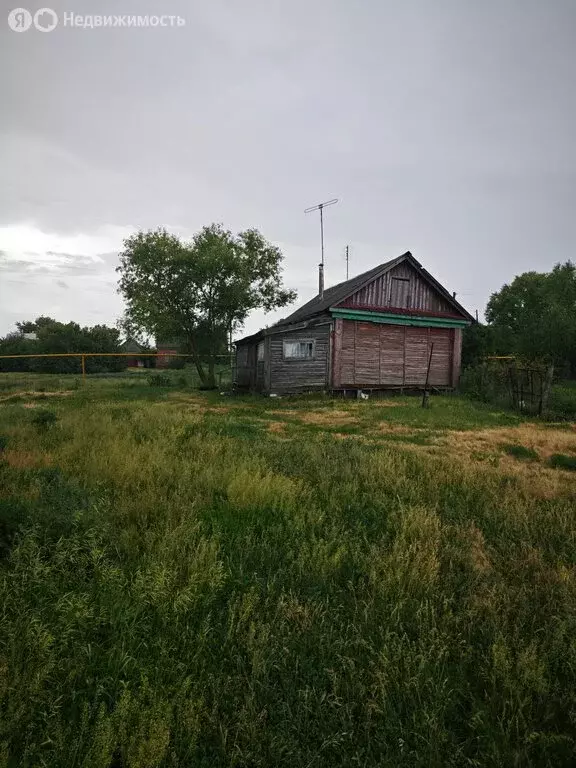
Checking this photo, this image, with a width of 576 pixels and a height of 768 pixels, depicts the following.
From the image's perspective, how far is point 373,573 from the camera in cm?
307

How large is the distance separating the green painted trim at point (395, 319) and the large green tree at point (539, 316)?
15.2 feet

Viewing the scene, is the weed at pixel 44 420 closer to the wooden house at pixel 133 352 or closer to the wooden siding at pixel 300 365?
the wooden siding at pixel 300 365

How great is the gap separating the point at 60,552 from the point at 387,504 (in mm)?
3372

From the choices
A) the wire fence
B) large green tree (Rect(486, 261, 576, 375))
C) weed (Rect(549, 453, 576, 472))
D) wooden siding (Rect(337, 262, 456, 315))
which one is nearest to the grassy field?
weed (Rect(549, 453, 576, 472))

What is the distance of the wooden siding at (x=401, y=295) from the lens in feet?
61.2

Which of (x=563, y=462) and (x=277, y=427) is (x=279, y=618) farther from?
(x=277, y=427)

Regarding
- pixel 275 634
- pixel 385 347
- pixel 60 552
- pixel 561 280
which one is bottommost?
pixel 275 634

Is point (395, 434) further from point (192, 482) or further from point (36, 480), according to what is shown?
point (36, 480)

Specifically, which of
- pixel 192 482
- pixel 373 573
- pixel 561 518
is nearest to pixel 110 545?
pixel 192 482

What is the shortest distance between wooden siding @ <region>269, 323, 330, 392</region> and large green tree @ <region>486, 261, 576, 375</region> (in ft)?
32.1

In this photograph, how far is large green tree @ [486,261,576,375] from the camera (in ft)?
92.1

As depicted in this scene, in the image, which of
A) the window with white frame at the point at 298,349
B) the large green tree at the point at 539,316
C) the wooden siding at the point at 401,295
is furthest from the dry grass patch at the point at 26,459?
the large green tree at the point at 539,316

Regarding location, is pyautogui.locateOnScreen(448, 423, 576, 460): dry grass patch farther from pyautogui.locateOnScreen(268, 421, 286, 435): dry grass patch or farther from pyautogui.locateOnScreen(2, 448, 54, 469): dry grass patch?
pyautogui.locateOnScreen(2, 448, 54, 469): dry grass patch

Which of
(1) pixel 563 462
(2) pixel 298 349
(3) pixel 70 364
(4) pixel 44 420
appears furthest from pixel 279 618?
(3) pixel 70 364
